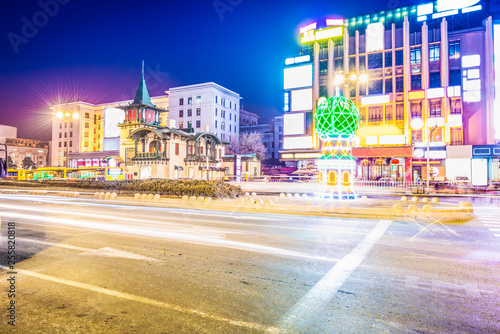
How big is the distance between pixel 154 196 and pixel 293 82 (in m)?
44.5

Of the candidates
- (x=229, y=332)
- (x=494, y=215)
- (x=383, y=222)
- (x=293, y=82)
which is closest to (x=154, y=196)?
(x=383, y=222)

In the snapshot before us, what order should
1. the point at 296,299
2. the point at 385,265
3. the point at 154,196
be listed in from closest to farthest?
the point at 296,299, the point at 385,265, the point at 154,196

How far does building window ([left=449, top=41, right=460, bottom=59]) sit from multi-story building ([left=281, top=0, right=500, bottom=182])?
13cm

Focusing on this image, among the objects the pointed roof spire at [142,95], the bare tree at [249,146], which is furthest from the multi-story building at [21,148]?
the bare tree at [249,146]

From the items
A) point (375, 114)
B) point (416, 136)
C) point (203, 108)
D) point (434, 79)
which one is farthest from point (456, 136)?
point (203, 108)

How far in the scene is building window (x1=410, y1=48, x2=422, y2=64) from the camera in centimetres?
4725

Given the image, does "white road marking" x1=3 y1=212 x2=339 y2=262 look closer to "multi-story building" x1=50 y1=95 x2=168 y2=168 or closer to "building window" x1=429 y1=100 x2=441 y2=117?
"building window" x1=429 y1=100 x2=441 y2=117

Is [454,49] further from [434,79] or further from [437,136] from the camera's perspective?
[437,136]

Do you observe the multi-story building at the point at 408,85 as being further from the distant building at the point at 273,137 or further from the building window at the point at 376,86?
the distant building at the point at 273,137

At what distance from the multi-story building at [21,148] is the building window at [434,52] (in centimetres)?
10524

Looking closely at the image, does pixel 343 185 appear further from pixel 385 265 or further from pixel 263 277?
pixel 263 277

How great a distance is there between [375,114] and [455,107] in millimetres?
11003

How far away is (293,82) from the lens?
186 ft

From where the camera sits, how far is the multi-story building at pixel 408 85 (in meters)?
Result: 42.6
